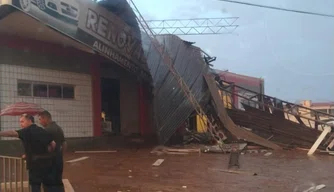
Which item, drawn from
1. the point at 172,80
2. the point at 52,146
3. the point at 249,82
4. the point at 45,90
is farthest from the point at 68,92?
the point at 249,82

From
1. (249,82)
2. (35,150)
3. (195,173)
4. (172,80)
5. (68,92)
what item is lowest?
(195,173)

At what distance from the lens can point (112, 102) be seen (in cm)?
2042

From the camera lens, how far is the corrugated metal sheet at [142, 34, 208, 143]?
1697cm

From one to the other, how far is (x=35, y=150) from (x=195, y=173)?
219 inches

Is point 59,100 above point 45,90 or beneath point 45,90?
beneath

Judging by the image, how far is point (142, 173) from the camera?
1059cm

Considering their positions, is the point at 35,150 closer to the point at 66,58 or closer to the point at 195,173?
the point at 195,173

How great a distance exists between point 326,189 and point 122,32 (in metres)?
10.1

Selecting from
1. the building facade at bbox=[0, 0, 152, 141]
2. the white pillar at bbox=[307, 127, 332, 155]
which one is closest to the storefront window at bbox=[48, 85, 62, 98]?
the building facade at bbox=[0, 0, 152, 141]

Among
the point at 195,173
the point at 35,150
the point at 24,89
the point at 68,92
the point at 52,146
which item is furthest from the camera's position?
the point at 68,92

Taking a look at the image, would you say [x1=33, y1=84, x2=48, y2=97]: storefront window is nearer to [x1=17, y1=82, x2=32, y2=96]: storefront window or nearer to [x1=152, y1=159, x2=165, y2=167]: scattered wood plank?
[x1=17, y1=82, x2=32, y2=96]: storefront window

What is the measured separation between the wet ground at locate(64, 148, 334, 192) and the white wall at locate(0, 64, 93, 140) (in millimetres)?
1841

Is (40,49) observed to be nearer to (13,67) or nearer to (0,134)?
(13,67)

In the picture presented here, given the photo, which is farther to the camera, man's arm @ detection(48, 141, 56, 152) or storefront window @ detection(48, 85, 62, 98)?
storefront window @ detection(48, 85, 62, 98)
